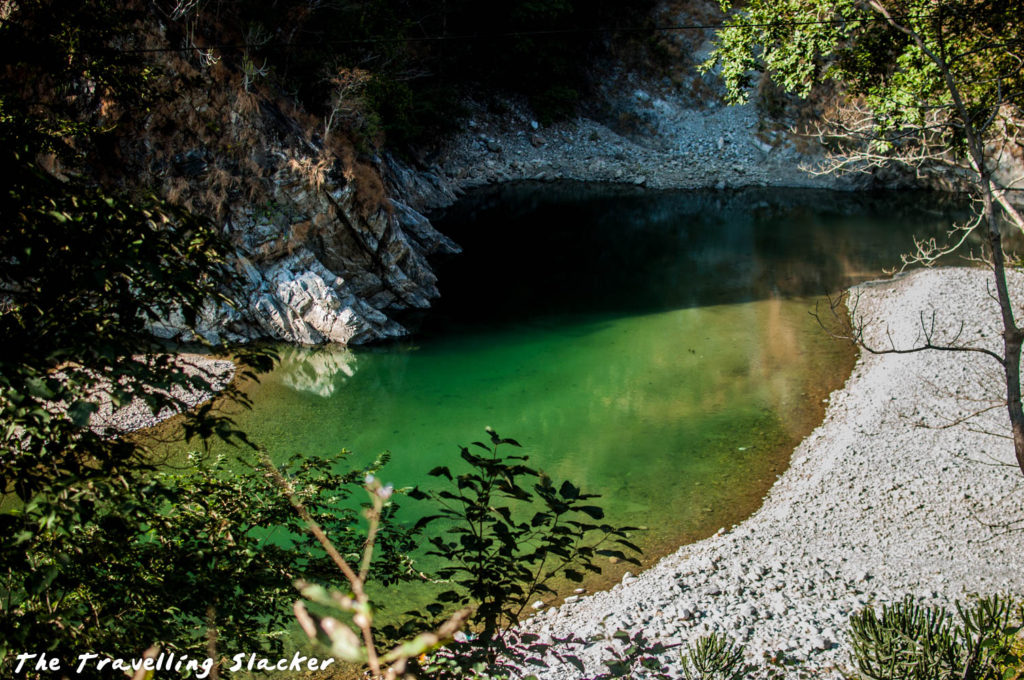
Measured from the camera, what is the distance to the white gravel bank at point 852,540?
26.5 feet

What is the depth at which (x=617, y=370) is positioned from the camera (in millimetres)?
16453

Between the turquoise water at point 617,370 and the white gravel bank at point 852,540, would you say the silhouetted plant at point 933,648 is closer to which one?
the white gravel bank at point 852,540

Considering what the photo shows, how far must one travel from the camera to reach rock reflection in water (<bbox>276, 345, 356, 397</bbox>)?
15.6m

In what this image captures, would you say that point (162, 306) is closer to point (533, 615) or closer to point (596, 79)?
point (533, 615)

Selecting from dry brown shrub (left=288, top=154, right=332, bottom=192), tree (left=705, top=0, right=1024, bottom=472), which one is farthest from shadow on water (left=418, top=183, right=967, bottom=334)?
Answer: tree (left=705, top=0, right=1024, bottom=472)

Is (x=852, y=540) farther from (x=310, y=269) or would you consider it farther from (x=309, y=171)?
(x=309, y=171)

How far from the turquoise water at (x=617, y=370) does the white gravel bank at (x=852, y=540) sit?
0.89m

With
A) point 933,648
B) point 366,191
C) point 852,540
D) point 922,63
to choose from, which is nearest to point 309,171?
point 366,191

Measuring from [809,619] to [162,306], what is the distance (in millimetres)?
6994

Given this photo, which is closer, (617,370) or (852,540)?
Answer: (852,540)

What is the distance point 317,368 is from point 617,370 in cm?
645

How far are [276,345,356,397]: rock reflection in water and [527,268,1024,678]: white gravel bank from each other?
8373 millimetres

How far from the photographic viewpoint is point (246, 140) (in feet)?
58.6

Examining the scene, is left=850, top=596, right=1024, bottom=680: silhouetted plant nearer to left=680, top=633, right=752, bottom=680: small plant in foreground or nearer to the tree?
left=680, top=633, right=752, bottom=680: small plant in foreground
